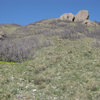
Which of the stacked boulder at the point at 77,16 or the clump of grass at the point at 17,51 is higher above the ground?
the stacked boulder at the point at 77,16

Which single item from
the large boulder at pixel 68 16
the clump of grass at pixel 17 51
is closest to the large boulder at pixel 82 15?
the large boulder at pixel 68 16

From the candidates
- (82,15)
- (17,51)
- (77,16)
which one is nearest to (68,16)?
(77,16)

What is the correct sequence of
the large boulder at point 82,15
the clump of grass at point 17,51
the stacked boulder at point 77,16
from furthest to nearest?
1. the stacked boulder at point 77,16
2. the large boulder at point 82,15
3. the clump of grass at point 17,51

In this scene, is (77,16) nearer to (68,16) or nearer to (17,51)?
(68,16)

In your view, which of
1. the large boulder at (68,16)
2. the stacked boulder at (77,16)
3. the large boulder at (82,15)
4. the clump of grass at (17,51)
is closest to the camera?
the clump of grass at (17,51)

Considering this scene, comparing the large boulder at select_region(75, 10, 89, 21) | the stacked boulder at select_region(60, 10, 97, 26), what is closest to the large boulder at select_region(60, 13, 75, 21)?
the stacked boulder at select_region(60, 10, 97, 26)

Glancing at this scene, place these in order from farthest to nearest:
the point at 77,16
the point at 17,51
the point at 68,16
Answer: the point at 77,16 → the point at 68,16 → the point at 17,51

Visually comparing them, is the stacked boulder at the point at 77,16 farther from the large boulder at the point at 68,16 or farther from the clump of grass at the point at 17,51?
the clump of grass at the point at 17,51

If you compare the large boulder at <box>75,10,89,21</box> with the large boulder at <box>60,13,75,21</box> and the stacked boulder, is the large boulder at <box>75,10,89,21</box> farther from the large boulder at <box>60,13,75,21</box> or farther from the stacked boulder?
the large boulder at <box>60,13,75,21</box>

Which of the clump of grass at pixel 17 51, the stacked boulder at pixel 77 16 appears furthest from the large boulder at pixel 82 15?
the clump of grass at pixel 17 51

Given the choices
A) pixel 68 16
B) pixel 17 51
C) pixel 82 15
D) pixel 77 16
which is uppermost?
pixel 77 16

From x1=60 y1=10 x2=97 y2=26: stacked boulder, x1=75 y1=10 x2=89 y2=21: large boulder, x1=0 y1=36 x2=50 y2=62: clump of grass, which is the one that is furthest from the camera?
x1=60 y1=10 x2=97 y2=26: stacked boulder

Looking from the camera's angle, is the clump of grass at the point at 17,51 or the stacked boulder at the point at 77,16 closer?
the clump of grass at the point at 17,51

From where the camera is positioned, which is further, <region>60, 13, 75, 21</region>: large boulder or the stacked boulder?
<region>60, 13, 75, 21</region>: large boulder
